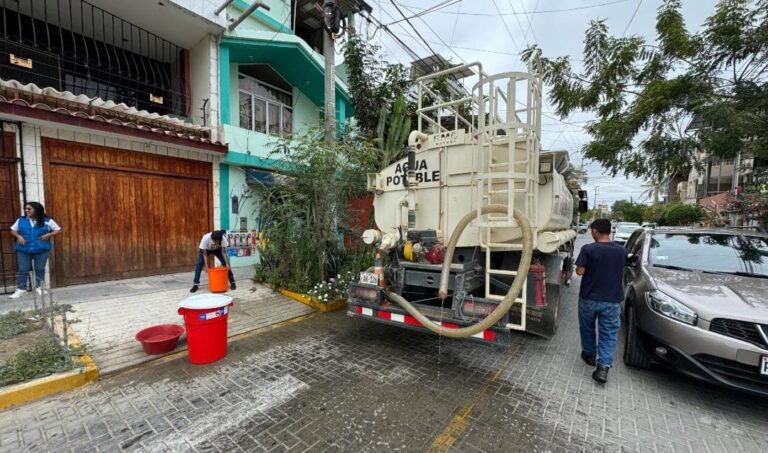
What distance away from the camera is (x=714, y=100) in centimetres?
659

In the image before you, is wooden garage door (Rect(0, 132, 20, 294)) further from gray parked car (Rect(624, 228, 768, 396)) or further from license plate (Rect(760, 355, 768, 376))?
license plate (Rect(760, 355, 768, 376))

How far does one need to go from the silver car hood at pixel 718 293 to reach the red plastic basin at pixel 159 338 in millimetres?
5571

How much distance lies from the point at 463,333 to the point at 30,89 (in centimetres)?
814

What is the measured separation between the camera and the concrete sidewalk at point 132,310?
386 cm

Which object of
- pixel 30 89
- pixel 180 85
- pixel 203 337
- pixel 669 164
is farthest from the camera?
pixel 180 85

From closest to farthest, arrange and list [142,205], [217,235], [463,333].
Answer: [463,333] → [217,235] → [142,205]

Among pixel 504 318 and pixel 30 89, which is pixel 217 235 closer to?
pixel 30 89

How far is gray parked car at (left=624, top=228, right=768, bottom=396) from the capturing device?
2.76 meters

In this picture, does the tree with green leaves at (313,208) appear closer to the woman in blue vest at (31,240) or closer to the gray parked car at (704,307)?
the woman in blue vest at (31,240)

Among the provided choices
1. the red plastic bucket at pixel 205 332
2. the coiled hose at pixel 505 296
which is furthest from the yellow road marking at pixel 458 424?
the red plastic bucket at pixel 205 332

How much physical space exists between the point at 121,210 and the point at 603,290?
8775mm

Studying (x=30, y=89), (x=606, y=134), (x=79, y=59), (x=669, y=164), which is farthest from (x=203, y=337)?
(x=669, y=164)

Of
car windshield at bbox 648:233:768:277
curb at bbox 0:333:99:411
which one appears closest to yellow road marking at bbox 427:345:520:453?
car windshield at bbox 648:233:768:277

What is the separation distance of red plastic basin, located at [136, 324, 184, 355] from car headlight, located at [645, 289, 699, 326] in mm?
5419
